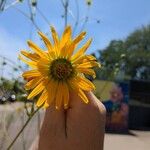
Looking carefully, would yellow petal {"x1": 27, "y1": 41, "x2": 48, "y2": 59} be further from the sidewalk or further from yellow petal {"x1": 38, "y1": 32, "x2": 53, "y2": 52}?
the sidewalk

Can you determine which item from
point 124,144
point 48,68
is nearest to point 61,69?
point 48,68

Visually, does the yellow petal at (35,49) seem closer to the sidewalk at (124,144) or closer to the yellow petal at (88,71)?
the yellow petal at (88,71)

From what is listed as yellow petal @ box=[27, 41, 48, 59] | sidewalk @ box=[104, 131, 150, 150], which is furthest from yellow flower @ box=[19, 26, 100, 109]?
sidewalk @ box=[104, 131, 150, 150]

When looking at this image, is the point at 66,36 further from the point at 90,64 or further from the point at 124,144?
the point at 124,144

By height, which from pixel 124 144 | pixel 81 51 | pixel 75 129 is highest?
pixel 81 51

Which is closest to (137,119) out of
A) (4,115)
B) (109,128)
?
(109,128)

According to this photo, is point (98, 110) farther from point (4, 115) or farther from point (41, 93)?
point (4, 115)
